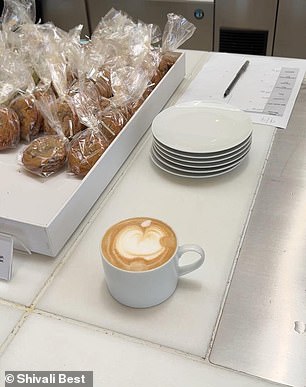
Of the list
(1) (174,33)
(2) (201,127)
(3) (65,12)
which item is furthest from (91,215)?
(3) (65,12)

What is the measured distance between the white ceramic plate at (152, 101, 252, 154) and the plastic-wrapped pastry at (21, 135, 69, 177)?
201mm

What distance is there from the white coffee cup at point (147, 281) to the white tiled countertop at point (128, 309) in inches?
0.7

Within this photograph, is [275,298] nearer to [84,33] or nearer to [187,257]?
[187,257]

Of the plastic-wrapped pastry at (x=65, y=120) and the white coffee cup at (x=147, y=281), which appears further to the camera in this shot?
the plastic-wrapped pastry at (x=65, y=120)

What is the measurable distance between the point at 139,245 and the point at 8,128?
18.1 inches

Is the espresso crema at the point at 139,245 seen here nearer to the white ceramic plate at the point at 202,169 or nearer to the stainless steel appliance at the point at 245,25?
the white ceramic plate at the point at 202,169

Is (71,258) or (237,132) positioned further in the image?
(237,132)

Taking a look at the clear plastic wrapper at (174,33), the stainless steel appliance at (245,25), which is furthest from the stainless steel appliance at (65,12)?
the clear plastic wrapper at (174,33)

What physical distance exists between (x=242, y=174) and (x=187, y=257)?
272mm

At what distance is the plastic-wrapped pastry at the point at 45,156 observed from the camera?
0.87 m

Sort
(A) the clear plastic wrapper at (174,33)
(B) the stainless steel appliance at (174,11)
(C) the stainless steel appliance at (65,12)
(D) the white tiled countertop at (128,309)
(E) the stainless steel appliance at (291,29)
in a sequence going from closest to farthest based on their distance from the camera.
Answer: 1. (D) the white tiled countertop at (128,309)
2. (A) the clear plastic wrapper at (174,33)
3. (E) the stainless steel appliance at (291,29)
4. (B) the stainless steel appliance at (174,11)
5. (C) the stainless steel appliance at (65,12)

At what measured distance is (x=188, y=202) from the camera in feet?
2.77

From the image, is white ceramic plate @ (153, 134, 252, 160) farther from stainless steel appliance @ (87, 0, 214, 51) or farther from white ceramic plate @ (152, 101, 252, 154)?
stainless steel appliance @ (87, 0, 214, 51)

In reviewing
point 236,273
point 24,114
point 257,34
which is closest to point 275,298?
point 236,273
